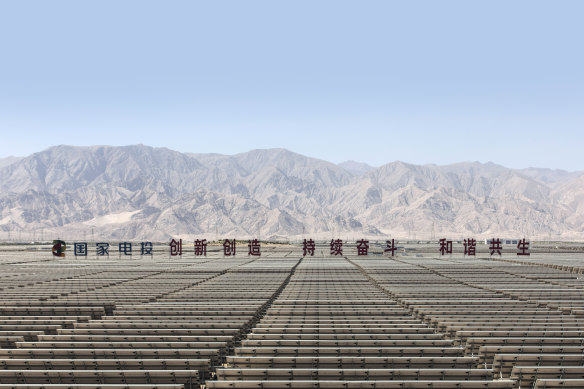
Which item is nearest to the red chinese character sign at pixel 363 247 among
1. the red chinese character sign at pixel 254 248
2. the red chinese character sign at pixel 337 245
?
the red chinese character sign at pixel 337 245

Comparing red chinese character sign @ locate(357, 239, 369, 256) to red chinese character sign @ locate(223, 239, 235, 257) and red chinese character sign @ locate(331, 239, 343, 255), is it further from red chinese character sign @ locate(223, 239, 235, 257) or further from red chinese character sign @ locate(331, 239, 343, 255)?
red chinese character sign @ locate(223, 239, 235, 257)

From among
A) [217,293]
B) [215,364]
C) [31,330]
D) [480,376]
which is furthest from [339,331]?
[217,293]

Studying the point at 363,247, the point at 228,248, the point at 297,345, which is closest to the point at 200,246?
the point at 228,248

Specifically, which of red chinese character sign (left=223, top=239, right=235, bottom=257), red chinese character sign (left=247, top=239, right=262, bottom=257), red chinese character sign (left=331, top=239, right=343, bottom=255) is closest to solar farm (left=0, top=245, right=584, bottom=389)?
red chinese character sign (left=331, top=239, right=343, bottom=255)

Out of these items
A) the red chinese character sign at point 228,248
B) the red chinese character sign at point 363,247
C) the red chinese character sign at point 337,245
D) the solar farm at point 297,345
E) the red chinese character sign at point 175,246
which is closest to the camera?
the solar farm at point 297,345

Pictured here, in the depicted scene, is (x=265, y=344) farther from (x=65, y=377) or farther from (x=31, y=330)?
(x=31, y=330)

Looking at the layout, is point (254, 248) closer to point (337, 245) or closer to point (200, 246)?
point (200, 246)

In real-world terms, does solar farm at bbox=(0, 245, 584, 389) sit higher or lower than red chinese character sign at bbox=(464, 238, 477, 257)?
higher

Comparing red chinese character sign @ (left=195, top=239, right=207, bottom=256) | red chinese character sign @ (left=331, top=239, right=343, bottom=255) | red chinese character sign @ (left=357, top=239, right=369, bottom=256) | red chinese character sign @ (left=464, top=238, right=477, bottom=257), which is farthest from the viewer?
red chinese character sign @ (left=195, top=239, right=207, bottom=256)

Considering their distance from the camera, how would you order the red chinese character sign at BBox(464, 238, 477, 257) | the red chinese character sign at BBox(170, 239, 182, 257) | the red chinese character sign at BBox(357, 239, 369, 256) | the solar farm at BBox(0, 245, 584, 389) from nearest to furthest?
the solar farm at BBox(0, 245, 584, 389) < the red chinese character sign at BBox(464, 238, 477, 257) < the red chinese character sign at BBox(357, 239, 369, 256) < the red chinese character sign at BBox(170, 239, 182, 257)

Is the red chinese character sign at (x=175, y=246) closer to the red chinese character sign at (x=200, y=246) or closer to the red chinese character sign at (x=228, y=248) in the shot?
the red chinese character sign at (x=200, y=246)

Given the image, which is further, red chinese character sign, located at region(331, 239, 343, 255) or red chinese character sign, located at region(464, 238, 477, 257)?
red chinese character sign, located at region(464, 238, 477, 257)
